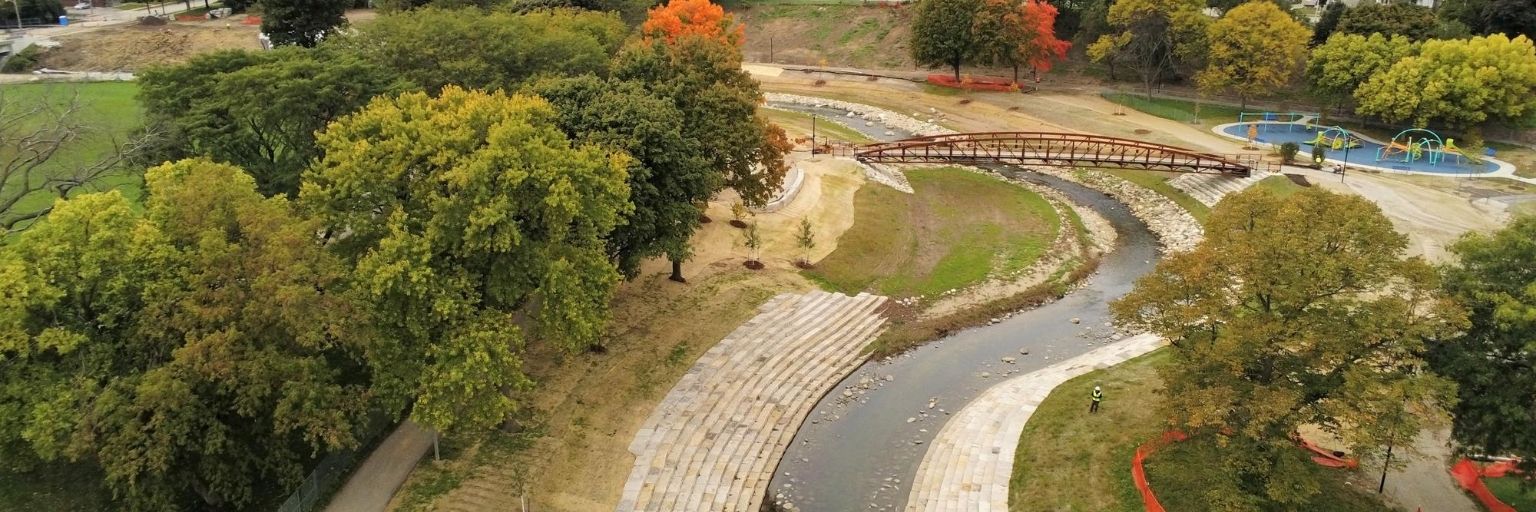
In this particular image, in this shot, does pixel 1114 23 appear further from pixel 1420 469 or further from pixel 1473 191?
pixel 1420 469

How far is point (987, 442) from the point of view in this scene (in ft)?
110

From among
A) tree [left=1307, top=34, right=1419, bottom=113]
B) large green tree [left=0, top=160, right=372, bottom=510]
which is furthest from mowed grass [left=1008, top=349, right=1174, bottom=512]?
tree [left=1307, top=34, right=1419, bottom=113]

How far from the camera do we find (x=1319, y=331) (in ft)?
83.7

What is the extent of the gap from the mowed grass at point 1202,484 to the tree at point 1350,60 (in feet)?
154

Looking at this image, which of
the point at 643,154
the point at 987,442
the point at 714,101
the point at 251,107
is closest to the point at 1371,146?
the point at 714,101

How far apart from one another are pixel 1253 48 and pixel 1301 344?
2067 inches

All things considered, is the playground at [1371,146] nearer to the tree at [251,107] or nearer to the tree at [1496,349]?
the tree at [1496,349]

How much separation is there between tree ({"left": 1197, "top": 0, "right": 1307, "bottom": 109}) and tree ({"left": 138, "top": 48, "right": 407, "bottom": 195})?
58.3 meters

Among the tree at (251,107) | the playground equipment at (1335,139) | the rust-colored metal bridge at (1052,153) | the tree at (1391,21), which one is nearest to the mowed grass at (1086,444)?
the rust-colored metal bridge at (1052,153)

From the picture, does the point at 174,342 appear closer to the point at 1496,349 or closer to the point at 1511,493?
the point at 1496,349

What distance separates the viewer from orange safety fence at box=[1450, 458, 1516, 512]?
91.0 feet

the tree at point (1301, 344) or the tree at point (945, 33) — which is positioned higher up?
the tree at point (945, 33)

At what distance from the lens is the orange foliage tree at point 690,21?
65.2m

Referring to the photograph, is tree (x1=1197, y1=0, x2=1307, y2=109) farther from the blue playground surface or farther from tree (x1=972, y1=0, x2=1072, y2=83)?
tree (x1=972, y1=0, x2=1072, y2=83)
